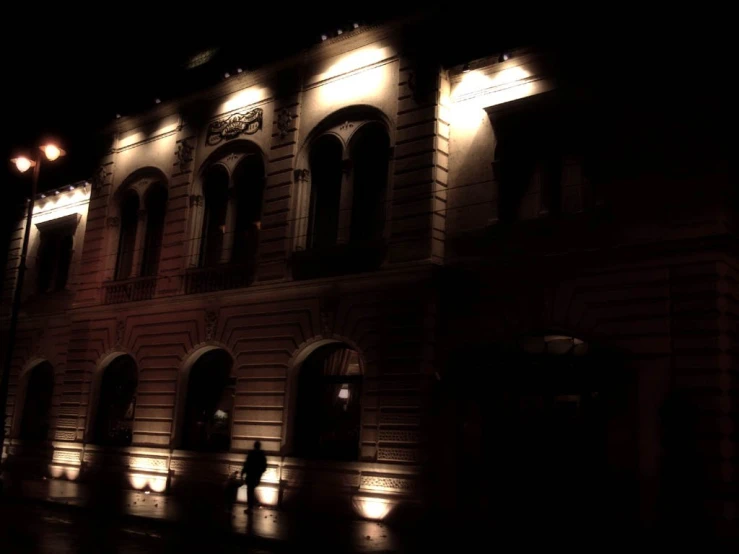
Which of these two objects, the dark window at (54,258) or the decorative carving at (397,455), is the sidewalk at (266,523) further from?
Answer: the dark window at (54,258)

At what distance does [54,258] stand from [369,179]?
47.9 ft

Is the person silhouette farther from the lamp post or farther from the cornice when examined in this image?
the cornice

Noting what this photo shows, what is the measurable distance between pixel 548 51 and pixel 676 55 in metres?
2.78

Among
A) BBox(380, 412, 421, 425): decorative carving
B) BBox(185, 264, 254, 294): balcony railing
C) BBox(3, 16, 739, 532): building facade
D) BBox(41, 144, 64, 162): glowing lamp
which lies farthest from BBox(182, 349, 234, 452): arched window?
BBox(41, 144, 64, 162): glowing lamp

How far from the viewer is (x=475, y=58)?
18.6m

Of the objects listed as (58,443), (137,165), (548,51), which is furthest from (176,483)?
(548,51)

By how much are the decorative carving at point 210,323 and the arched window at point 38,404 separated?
28.6 ft

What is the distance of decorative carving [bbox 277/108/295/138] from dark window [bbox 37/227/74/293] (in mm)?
10399

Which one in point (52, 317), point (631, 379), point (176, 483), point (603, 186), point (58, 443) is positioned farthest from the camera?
point (52, 317)

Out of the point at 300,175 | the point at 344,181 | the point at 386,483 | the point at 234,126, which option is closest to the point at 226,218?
the point at 234,126

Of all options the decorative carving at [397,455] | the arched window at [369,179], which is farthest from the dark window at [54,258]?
the decorative carving at [397,455]

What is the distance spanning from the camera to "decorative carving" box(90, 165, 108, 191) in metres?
26.8

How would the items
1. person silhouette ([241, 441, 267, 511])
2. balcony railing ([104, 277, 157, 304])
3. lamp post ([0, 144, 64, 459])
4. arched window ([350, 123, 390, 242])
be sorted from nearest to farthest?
1. person silhouette ([241, 441, 267, 511])
2. lamp post ([0, 144, 64, 459])
3. arched window ([350, 123, 390, 242])
4. balcony railing ([104, 277, 157, 304])

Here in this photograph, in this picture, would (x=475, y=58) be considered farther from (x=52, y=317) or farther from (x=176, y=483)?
(x=52, y=317)
